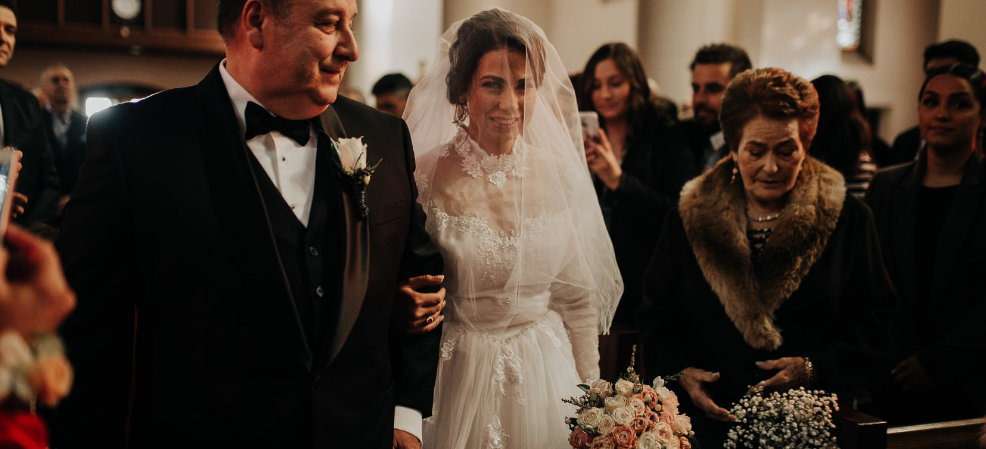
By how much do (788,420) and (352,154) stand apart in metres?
1.41

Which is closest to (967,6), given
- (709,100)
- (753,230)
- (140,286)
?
(709,100)

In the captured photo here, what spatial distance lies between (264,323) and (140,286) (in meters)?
0.27

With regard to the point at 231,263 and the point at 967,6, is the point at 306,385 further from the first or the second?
the point at 967,6

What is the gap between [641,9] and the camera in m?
8.27

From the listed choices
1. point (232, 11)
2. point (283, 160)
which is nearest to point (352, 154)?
point (283, 160)

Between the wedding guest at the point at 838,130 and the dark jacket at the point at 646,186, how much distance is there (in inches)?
25.7

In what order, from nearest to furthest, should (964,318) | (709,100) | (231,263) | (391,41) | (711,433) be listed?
(231,263) < (711,433) < (964,318) < (709,100) < (391,41)

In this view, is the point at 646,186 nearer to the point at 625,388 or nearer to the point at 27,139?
the point at 625,388

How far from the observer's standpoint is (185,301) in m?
1.42

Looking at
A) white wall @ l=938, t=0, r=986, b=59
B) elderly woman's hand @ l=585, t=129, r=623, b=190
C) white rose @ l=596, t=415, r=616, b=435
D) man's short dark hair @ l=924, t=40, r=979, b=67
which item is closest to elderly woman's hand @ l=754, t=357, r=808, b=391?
white rose @ l=596, t=415, r=616, b=435

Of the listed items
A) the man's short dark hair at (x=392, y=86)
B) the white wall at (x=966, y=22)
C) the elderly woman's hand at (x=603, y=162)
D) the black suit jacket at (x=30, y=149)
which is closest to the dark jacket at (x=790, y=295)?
the elderly woman's hand at (x=603, y=162)

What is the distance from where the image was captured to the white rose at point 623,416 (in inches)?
69.1

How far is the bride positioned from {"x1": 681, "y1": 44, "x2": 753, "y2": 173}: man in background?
174cm

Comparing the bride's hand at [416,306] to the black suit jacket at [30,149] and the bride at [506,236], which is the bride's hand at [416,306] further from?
the black suit jacket at [30,149]
